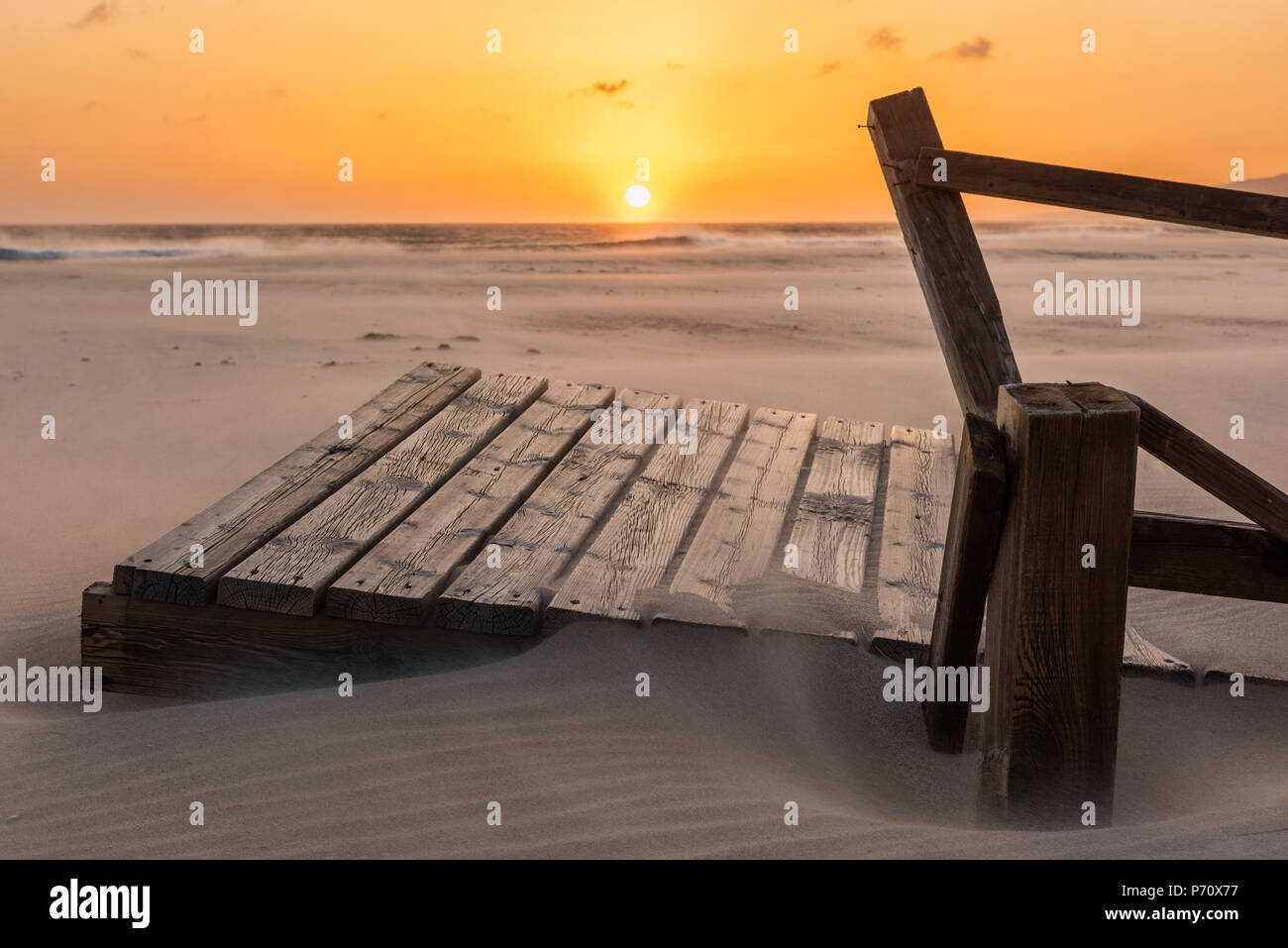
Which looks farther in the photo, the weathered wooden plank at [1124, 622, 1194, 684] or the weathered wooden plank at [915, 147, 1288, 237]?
the weathered wooden plank at [1124, 622, 1194, 684]

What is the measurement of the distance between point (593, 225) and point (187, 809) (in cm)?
5266

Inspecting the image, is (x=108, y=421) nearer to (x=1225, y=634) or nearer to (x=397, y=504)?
(x=397, y=504)

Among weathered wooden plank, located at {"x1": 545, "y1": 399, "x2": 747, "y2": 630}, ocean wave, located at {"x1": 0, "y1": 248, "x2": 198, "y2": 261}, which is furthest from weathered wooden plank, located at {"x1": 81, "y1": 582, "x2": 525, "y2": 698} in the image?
ocean wave, located at {"x1": 0, "y1": 248, "x2": 198, "y2": 261}

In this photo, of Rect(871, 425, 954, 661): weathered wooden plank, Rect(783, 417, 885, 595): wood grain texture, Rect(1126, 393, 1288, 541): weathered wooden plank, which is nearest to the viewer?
Rect(1126, 393, 1288, 541): weathered wooden plank

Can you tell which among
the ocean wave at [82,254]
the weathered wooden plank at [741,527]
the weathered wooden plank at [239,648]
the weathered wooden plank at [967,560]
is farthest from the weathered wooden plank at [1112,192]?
the ocean wave at [82,254]

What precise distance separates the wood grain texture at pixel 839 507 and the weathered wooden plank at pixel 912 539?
0.27ft

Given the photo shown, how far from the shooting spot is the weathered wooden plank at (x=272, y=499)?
356 cm

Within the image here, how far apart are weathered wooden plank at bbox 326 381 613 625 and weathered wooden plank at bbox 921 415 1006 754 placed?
1.62 metres

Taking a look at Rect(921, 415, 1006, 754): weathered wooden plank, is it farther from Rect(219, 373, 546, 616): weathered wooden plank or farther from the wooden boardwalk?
Rect(219, 373, 546, 616): weathered wooden plank

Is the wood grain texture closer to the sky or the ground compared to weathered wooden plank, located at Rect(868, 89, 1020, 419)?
closer to the ground

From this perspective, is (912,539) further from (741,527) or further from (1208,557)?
(1208,557)

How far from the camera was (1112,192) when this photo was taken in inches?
104

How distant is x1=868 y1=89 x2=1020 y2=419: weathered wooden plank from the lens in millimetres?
2805

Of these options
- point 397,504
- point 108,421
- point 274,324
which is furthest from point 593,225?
point 397,504
